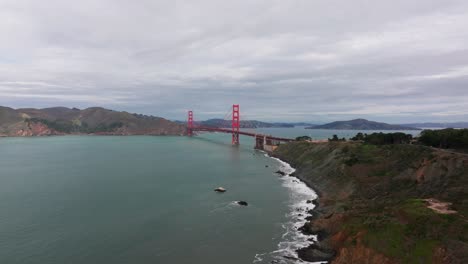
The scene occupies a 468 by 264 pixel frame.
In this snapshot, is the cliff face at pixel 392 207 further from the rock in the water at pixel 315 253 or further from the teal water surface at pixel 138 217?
the teal water surface at pixel 138 217

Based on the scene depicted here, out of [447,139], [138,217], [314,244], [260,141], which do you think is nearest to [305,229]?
[314,244]

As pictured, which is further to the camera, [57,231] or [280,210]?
[280,210]

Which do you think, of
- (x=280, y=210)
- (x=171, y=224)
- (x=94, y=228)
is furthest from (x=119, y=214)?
(x=280, y=210)

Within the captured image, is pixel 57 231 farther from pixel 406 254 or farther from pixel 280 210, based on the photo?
pixel 406 254

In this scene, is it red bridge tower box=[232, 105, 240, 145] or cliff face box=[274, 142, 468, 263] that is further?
red bridge tower box=[232, 105, 240, 145]

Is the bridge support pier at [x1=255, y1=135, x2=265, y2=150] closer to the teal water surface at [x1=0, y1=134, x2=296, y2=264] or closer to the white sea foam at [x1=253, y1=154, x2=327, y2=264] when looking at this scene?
the teal water surface at [x1=0, y1=134, x2=296, y2=264]

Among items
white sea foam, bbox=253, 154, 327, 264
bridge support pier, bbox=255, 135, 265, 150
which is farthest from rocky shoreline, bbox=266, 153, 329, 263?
bridge support pier, bbox=255, 135, 265, 150

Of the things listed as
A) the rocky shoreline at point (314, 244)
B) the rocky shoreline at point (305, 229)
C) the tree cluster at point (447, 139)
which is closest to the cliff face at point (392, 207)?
the rocky shoreline at point (314, 244)
